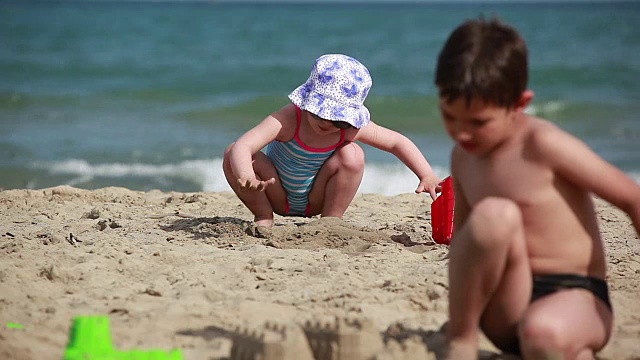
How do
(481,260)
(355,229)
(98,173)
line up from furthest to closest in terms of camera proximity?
(98,173)
(355,229)
(481,260)

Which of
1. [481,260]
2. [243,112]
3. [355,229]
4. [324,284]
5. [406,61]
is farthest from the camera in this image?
[406,61]

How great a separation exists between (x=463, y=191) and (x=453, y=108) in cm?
40

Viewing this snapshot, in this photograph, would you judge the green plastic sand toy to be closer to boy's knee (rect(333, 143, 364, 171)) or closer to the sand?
the sand

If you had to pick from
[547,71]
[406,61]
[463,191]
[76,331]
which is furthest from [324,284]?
[406,61]

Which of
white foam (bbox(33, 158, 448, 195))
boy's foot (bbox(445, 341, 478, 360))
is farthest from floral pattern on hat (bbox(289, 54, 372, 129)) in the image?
white foam (bbox(33, 158, 448, 195))

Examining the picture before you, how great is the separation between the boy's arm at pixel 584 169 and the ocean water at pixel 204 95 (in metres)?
4.08

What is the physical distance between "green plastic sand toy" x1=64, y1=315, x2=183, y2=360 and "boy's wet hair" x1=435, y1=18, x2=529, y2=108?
105 centimetres

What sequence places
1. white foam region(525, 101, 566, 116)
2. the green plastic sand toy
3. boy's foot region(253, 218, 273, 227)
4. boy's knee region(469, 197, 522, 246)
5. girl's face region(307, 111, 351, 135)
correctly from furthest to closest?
white foam region(525, 101, 566, 116) < boy's foot region(253, 218, 273, 227) < girl's face region(307, 111, 351, 135) < the green plastic sand toy < boy's knee region(469, 197, 522, 246)

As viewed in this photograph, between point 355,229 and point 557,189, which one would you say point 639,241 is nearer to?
point 355,229

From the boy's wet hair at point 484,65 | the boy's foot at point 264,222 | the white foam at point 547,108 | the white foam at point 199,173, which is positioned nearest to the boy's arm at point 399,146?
the boy's foot at point 264,222

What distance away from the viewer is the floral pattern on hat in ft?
12.6

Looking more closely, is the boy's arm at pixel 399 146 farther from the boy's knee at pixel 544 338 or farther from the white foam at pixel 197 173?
the white foam at pixel 197 173

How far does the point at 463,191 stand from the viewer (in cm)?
251

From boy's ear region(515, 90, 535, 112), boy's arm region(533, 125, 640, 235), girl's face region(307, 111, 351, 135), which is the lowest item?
boy's arm region(533, 125, 640, 235)
